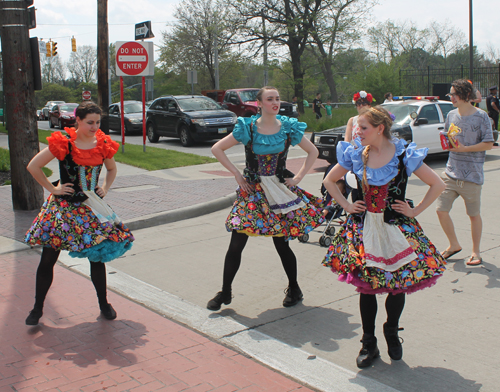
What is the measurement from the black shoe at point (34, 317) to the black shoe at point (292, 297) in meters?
2.01

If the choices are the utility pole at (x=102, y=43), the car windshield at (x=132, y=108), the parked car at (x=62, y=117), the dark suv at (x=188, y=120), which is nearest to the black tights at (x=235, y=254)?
the utility pole at (x=102, y=43)

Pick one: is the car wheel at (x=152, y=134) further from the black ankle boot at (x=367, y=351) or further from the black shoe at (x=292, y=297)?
the black ankle boot at (x=367, y=351)

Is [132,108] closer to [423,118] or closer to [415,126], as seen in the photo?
[415,126]

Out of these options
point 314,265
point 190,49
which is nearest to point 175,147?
point 314,265

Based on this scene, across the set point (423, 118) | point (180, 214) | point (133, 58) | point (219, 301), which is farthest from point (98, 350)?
point (133, 58)

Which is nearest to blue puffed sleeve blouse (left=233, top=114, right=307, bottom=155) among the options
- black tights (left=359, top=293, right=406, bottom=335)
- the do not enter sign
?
black tights (left=359, top=293, right=406, bottom=335)

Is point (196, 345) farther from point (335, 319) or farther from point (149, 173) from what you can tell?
point (149, 173)

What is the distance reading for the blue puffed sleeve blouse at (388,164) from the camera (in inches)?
134

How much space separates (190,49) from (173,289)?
156 feet

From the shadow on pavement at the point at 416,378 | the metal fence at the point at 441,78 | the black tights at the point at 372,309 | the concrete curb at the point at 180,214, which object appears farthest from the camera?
the metal fence at the point at 441,78

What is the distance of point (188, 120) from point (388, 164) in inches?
603

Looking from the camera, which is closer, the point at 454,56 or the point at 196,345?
the point at 196,345

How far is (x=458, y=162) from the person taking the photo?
5.75m

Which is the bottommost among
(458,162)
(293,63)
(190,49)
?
(458,162)
